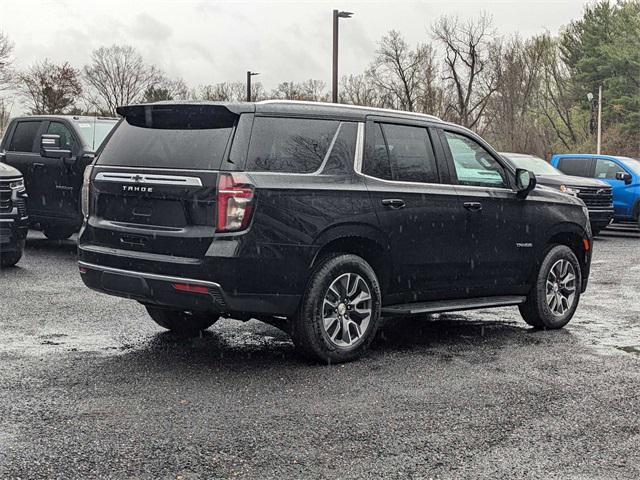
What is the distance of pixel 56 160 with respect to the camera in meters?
13.0

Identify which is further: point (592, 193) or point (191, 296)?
point (592, 193)

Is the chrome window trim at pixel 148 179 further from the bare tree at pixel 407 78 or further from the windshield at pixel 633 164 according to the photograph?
the bare tree at pixel 407 78

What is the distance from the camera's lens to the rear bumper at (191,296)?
19.3 feet

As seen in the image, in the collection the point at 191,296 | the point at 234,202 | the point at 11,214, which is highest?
the point at 234,202

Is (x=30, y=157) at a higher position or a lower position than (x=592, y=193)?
higher

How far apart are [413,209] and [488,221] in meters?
0.92

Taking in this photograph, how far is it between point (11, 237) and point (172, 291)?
5762mm

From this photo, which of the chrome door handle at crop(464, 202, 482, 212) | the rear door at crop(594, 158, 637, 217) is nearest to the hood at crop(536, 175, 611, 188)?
the rear door at crop(594, 158, 637, 217)

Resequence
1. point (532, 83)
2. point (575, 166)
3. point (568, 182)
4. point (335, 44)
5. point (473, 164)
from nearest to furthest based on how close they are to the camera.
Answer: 1. point (473, 164)
2. point (568, 182)
3. point (575, 166)
4. point (335, 44)
5. point (532, 83)

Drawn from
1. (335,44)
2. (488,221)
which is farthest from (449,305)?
(335,44)

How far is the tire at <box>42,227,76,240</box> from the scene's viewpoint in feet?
48.2

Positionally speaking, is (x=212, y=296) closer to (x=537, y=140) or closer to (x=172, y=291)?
(x=172, y=291)

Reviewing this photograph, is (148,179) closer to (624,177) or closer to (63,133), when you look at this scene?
(63,133)

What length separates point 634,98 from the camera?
5466 cm
